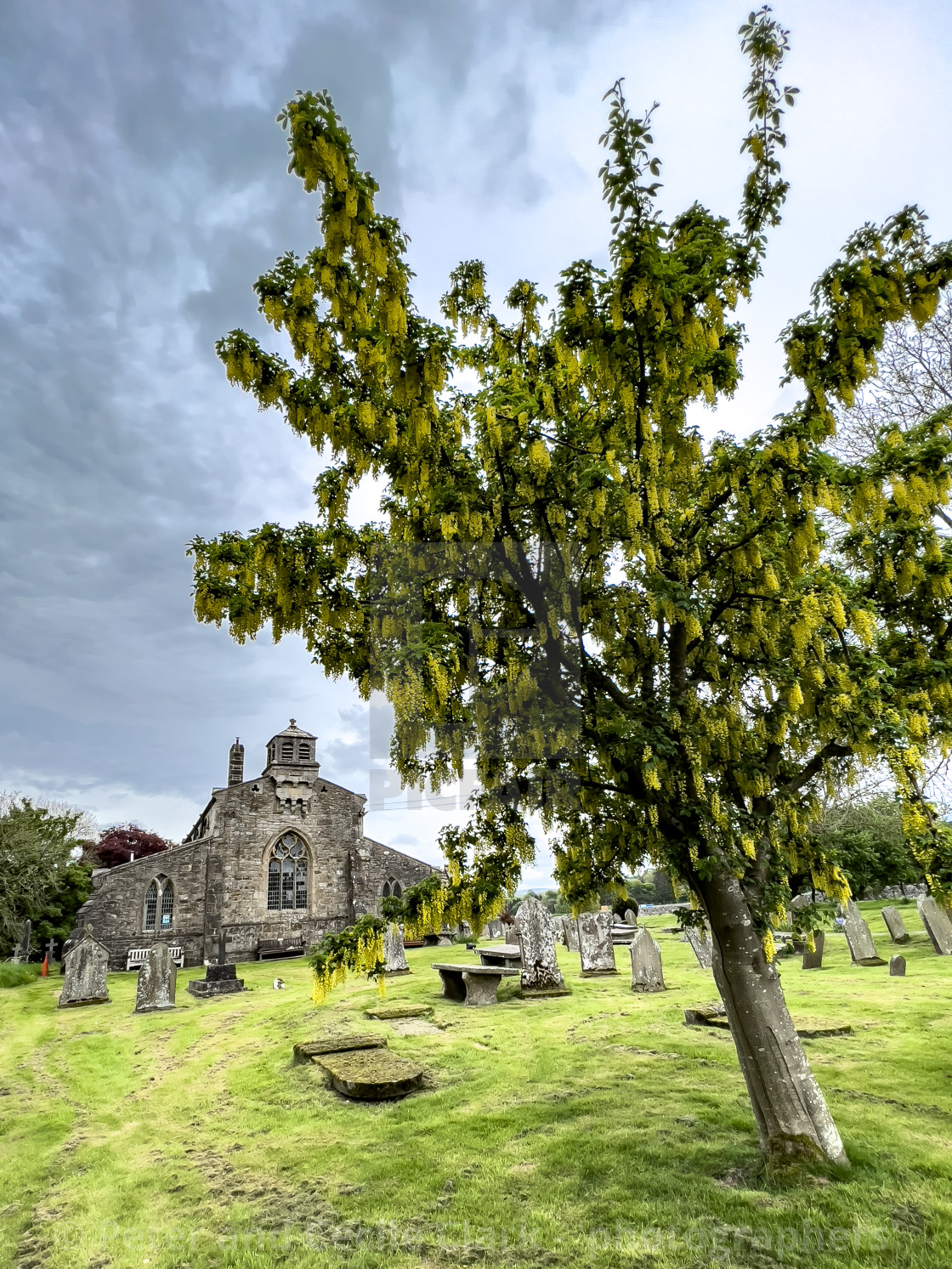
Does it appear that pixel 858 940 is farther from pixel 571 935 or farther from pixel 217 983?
pixel 217 983

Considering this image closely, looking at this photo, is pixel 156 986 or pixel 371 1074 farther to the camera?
pixel 156 986

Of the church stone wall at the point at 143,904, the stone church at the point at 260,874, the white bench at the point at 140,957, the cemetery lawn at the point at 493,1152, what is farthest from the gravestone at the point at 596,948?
the church stone wall at the point at 143,904

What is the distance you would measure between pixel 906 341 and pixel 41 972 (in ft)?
109

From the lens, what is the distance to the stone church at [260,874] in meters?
29.7

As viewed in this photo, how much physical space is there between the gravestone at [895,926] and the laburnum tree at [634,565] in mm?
14285

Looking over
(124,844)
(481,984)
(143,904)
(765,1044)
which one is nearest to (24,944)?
(143,904)

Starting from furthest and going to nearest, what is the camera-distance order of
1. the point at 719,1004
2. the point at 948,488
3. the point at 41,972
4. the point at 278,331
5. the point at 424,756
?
1. the point at 41,972
2. the point at 719,1004
3. the point at 424,756
4. the point at 948,488
5. the point at 278,331

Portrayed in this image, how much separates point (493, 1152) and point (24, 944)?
28598 millimetres

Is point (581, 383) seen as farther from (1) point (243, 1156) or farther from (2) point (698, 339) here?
(1) point (243, 1156)

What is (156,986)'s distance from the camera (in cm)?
1733

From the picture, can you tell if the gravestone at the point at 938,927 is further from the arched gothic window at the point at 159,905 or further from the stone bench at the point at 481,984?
the arched gothic window at the point at 159,905

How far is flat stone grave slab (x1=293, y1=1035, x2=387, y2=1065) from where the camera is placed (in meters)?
10.3

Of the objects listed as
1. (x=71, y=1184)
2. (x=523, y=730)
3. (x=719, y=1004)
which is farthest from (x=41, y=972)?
(x=523, y=730)

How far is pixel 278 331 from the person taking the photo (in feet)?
20.1
